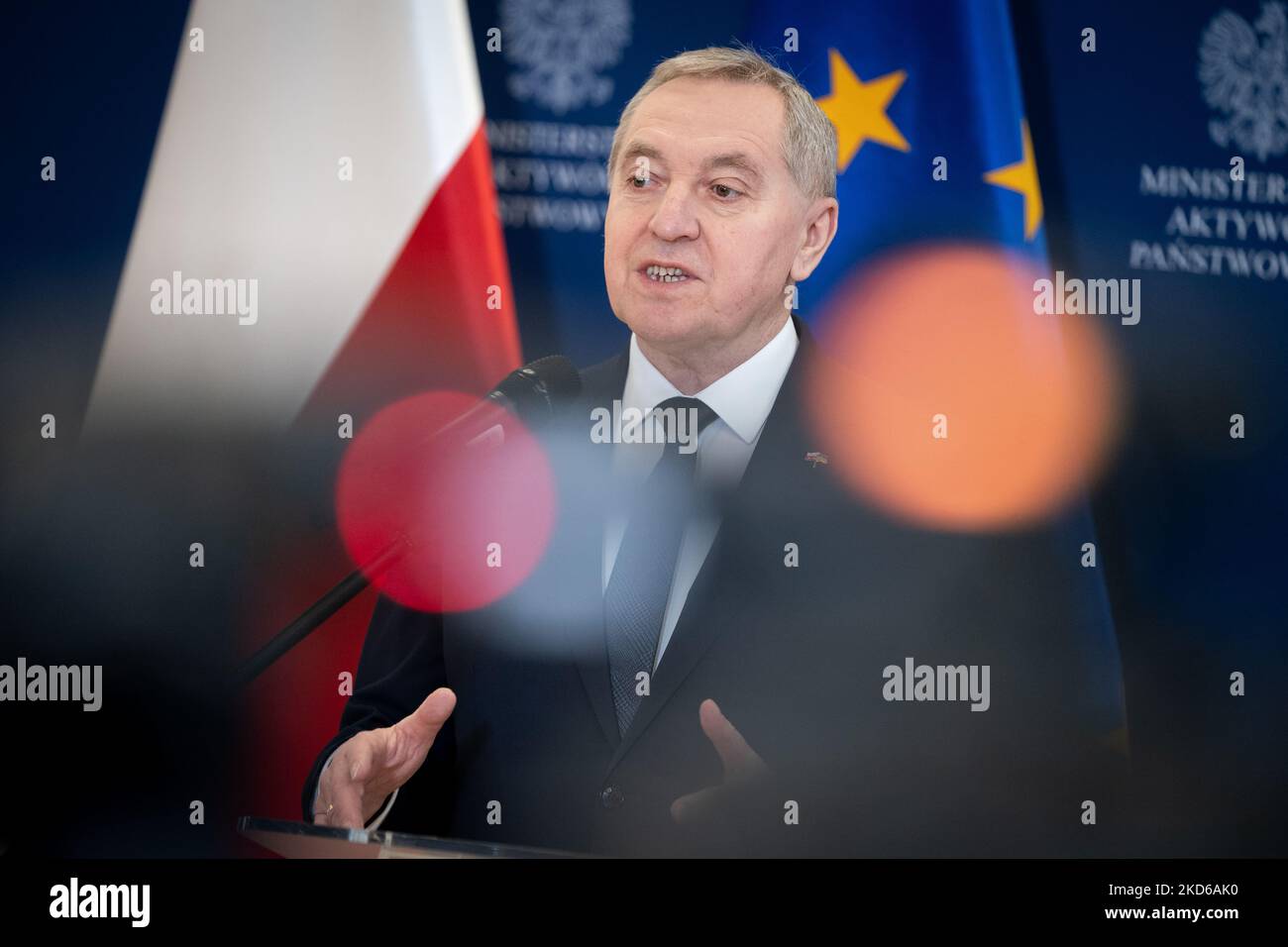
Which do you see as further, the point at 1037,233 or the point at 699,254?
the point at 1037,233

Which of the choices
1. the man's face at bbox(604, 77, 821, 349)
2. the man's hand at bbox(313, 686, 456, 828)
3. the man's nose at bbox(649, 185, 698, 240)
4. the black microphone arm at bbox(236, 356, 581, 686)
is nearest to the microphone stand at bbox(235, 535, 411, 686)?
the black microphone arm at bbox(236, 356, 581, 686)

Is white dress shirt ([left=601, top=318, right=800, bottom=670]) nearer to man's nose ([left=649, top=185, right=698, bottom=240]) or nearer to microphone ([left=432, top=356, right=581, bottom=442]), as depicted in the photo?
microphone ([left=432, top=356, right=581, bottom=442])

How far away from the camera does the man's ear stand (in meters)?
2.77

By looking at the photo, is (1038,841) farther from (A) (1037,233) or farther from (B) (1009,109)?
(B) (1009,109)

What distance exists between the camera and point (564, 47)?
2.84m

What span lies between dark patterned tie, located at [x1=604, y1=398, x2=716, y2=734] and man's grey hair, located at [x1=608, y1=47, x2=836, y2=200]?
561 mm

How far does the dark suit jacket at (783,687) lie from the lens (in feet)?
8.85

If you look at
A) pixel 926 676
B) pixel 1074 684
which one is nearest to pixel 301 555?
pixel 926 676

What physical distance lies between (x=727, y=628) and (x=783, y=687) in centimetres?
18

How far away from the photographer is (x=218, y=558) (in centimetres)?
276

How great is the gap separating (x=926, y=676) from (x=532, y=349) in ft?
3.76

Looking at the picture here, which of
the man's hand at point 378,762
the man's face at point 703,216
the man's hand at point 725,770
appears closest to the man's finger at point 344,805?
the man's hand at point 378,762

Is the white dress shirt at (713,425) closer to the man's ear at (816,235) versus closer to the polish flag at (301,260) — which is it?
the man's ear at (816,235)

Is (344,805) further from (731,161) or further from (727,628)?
(731,161)
